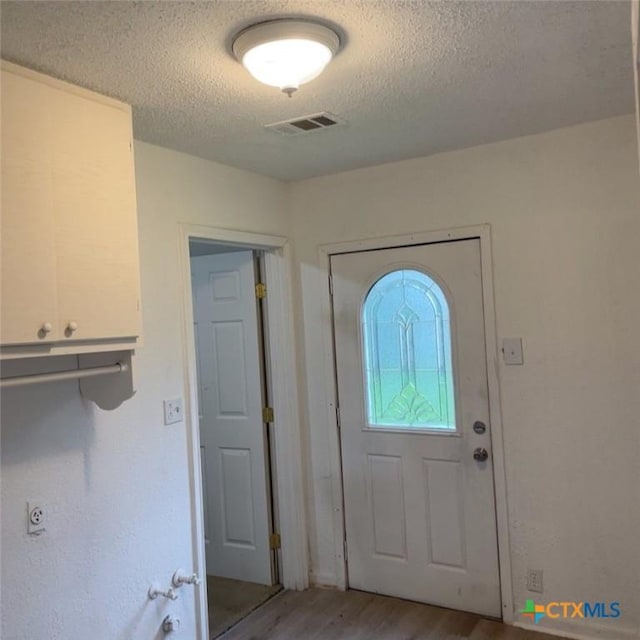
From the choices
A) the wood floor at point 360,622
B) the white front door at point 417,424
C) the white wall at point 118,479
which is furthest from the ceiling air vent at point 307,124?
the wood floor at point 360,622

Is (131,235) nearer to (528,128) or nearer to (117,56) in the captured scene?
(117,56)

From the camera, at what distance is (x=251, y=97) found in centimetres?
207

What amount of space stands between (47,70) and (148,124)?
0.54m

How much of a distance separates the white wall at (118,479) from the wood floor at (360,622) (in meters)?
0.57

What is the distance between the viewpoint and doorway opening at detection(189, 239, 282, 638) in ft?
11.3

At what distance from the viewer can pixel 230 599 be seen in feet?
10.8

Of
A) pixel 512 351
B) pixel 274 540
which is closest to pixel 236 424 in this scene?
pixel 274 540

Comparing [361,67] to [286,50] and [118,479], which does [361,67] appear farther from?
[118,479]

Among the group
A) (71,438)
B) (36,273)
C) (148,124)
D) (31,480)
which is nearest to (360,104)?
(148,124)

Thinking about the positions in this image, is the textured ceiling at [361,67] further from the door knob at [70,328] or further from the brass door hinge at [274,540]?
the brass door hinge at [274,540]

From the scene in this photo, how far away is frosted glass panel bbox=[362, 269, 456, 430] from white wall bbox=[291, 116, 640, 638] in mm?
296

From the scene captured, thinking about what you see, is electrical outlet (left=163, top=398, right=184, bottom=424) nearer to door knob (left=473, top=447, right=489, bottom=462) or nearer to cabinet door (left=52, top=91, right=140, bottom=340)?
cabinet door (left=52, top=91, right=140, bottom=340)

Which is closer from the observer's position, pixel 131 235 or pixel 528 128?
Answer: pixel 131 235

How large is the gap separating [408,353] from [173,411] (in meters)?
1.25
